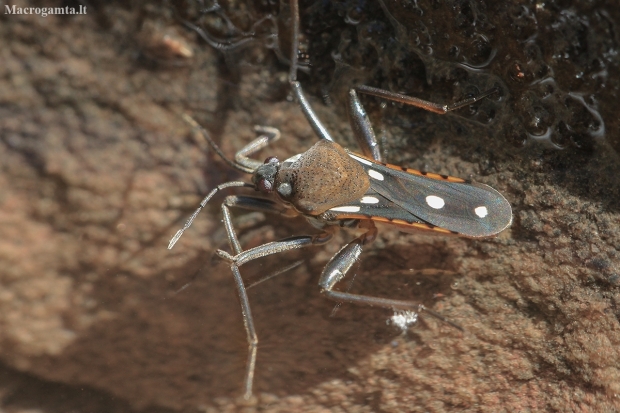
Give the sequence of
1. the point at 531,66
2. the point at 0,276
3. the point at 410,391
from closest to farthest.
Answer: the point at 531,66
the point at 410,391
the point at 0,276

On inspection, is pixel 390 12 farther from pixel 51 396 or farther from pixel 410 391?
pixel 51 396

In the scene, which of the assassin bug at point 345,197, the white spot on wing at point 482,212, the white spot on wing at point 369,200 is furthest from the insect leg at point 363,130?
the white spot on wing at point 482,212

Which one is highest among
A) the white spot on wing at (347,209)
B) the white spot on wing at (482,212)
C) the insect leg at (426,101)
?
the insect leg at (426,101)

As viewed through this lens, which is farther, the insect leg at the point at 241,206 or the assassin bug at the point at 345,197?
the insect leg at the point at 241,206

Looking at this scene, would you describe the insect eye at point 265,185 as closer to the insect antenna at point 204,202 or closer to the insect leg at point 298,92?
the insect antenna at point 204,202

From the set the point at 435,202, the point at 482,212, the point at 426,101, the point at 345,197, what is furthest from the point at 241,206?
→ the point at 482,212

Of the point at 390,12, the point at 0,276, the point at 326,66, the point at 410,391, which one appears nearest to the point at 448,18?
the point at 390,12
